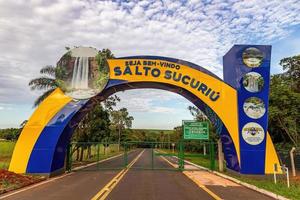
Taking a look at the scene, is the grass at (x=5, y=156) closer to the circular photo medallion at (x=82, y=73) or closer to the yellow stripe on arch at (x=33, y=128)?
the yellow stripe on arch at (x=33, y=128)

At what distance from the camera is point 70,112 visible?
21.5 meters

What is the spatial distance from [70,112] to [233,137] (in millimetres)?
10065

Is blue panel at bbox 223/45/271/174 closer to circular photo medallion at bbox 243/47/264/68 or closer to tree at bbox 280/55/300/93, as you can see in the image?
circular photo medallion at bbox 243/47/264/68

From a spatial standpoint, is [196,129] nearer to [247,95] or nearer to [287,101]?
[247,95]

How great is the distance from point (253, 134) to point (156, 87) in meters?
7.11

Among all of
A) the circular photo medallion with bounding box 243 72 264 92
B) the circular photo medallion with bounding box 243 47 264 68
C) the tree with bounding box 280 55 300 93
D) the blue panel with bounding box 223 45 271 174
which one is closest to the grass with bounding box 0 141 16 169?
the blue panel with bounding box 223 45 271 174

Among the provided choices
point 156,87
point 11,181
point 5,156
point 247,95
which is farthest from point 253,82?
point 5,156

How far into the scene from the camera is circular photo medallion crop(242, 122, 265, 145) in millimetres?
21031

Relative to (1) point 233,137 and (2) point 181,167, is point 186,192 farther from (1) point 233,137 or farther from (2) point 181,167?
(2) point 181,167

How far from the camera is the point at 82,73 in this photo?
22.4m

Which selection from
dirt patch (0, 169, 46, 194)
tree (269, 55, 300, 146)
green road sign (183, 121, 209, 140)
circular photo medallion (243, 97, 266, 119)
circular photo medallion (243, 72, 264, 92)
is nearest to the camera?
dirt patch (0, 169, 46, 194)

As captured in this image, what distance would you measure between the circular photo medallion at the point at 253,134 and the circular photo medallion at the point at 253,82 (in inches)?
85.1

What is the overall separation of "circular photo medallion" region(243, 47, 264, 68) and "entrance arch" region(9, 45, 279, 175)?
1.63ft

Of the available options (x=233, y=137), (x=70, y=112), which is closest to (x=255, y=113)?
(x=233, y=137)
